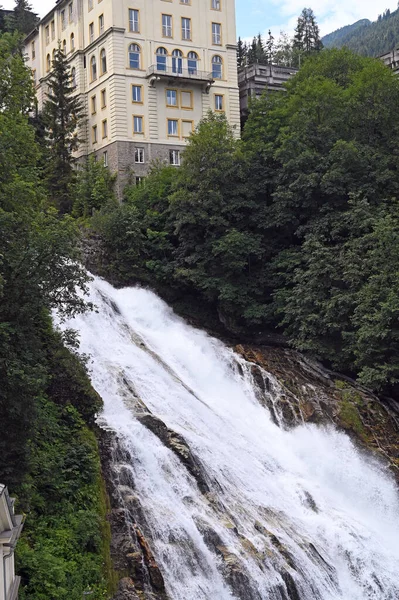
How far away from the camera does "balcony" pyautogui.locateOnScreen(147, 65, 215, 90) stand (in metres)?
52.2

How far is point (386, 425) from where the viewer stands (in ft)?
103

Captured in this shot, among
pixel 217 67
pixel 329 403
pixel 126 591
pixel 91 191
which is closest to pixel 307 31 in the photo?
pixel 217 67

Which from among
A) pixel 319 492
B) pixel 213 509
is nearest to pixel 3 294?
pixel 213 509

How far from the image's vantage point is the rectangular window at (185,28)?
54344mm

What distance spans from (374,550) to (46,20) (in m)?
49.7

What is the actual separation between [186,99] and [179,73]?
72.3 inches

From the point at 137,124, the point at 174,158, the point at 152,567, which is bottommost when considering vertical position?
the point at 152,567

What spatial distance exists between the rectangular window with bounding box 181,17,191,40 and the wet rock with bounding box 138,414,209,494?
120 feet

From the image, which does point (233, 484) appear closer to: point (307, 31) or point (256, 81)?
point (256, 81)

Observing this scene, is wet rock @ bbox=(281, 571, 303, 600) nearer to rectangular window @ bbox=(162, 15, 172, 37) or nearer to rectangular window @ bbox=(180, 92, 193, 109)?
rectangular window @ bbox=(180, 92, 193, 109)

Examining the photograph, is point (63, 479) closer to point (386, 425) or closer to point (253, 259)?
point (386, 425)

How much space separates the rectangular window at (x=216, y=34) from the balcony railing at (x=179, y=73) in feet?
9.15

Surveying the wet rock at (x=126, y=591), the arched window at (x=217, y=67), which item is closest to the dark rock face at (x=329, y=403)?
the wet rock at (x=126, y=591)

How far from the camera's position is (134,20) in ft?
172
